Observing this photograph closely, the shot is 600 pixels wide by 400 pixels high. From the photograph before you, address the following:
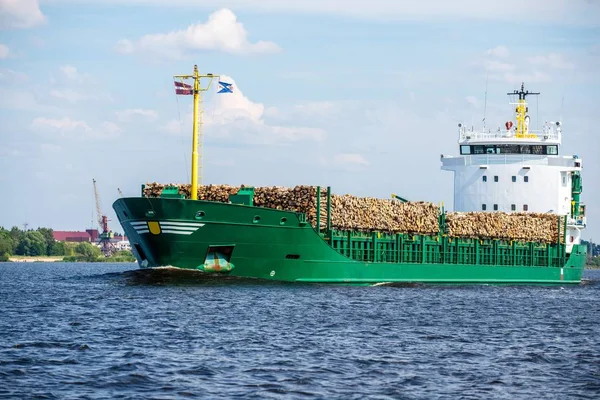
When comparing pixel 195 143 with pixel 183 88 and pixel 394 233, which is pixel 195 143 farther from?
pixel 394 233

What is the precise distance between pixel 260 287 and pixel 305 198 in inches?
211

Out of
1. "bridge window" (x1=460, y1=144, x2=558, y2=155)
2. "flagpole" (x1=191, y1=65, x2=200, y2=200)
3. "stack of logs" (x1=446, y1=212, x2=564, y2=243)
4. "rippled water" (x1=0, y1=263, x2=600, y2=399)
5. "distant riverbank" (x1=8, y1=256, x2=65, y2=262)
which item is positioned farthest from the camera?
"distant riverbank" (x1=8, y1=256, x2=65, y2=262)

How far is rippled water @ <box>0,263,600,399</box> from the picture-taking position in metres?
19.9

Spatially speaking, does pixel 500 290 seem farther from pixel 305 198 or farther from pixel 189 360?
pixel 189 360

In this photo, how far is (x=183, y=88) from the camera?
41219 millimetres

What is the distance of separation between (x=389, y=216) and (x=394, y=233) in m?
0.84

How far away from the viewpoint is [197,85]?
41.5m

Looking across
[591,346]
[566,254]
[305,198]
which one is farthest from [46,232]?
[591,346]

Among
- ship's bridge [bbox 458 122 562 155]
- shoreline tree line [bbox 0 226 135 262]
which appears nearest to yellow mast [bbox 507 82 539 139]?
ship's bridge [bbox 458 122 562 155]

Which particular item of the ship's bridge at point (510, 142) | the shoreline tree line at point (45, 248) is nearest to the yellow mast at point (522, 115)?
the ship's bridge at point (510, 142)

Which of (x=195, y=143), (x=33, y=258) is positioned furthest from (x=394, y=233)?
(x=33, y=258)

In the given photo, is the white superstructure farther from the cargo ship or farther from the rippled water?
the rippled water

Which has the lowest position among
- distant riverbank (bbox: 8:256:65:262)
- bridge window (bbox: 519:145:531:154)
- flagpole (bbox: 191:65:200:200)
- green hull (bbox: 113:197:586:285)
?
distant riverbank (bbox: 8:256:65:262)

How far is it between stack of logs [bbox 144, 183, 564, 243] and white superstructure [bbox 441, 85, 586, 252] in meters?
1.63
